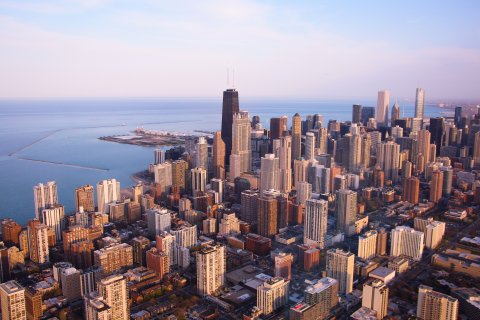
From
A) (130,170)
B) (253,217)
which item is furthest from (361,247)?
(130,170)

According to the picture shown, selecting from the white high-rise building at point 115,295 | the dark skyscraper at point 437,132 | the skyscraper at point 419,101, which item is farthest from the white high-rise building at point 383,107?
the white high-rise building at point 115,295

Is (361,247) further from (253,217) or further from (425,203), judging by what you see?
(425,203)

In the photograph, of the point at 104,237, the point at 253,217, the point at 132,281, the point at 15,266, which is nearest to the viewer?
the point at 132,281

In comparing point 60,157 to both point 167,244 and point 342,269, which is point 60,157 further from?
point 342,269

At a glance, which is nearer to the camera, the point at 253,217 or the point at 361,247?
the point at 361,247

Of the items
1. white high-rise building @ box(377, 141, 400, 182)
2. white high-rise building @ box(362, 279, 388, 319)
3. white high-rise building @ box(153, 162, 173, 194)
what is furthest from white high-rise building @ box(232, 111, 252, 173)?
white high-rise building @ box(362, 279, 388, 319)

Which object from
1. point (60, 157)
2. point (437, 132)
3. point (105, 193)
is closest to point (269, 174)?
point (105, 193)

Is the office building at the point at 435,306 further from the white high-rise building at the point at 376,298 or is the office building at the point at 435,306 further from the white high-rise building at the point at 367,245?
the white high-rise building at the point at 367,245
